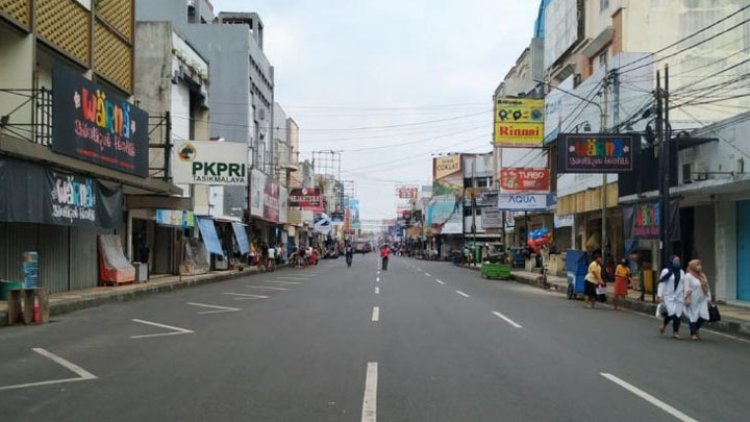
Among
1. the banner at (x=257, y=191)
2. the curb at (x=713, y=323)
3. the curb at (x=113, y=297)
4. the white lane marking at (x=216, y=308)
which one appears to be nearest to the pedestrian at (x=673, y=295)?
the curb at (x=713, y=323)

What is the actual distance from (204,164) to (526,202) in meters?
20.7

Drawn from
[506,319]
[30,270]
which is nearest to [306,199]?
[30,270]

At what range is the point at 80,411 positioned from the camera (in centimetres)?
743

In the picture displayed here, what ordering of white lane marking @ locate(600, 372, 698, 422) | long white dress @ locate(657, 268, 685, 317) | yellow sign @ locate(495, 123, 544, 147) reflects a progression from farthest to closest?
yellow sign @ locate(495, 123, 544, 147) < long white dress @ locate(657, 268, 685, 317) < white lane marking @ locate(600, 372, 698, 422)

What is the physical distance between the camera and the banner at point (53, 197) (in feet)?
54.7

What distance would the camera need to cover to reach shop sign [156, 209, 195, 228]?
108ft

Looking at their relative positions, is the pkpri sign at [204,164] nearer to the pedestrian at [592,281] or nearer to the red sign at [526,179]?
the red sign at [526,179]

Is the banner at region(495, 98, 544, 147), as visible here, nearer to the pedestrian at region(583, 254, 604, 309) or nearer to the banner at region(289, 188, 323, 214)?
the pedestrian at region(583, 254, 604, 309)

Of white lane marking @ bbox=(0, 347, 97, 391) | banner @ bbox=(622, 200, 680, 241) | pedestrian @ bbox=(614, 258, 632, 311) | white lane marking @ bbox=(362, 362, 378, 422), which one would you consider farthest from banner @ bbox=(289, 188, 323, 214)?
white lane marking @ bbox=(362, 362, 378, 422)

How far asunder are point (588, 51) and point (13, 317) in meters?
29.7

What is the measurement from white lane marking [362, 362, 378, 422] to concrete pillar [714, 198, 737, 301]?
626 inches

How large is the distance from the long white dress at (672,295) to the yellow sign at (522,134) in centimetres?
1970

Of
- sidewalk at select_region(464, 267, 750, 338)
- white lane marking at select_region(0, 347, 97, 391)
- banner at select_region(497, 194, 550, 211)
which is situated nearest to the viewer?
white lane marking at select_region(0, 347, 97, 391)

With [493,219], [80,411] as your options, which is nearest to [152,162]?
[80,411]
